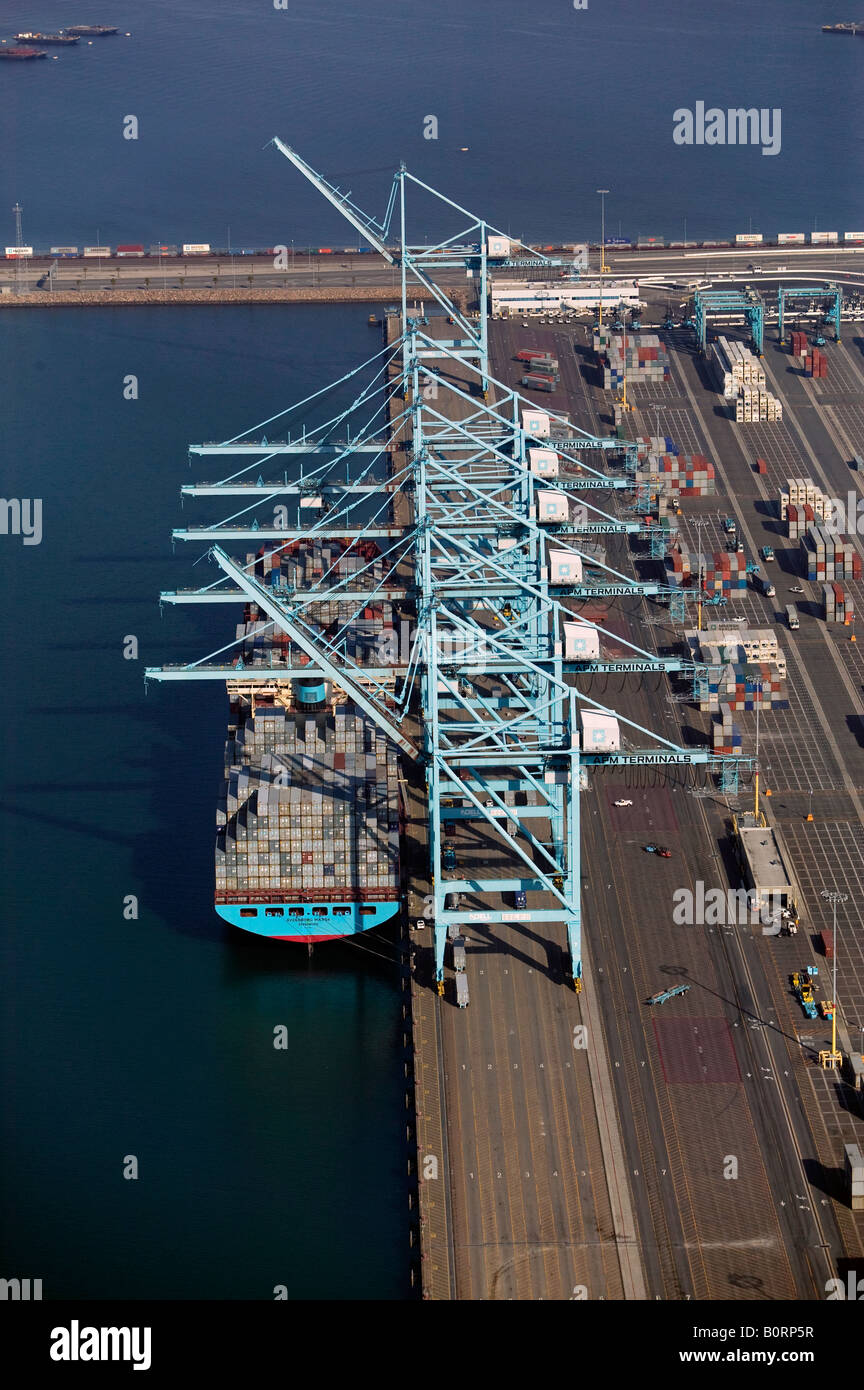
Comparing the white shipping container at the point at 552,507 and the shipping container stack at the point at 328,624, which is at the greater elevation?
the white shipping container at the point at 552,507

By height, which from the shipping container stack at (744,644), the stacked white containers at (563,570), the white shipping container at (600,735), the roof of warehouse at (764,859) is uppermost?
the stacked white containers at (563,570)

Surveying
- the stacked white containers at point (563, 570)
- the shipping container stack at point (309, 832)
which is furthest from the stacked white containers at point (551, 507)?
the shipping container stack at point (309, 832)

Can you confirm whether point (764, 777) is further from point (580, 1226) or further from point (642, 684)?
point (580, 1226)

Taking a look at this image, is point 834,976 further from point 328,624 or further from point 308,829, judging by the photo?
point 328,624

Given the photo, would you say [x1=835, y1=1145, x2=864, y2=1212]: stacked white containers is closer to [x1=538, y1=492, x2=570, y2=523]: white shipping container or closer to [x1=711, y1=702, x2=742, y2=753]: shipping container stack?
[x1=711, y1=702, x2=742, y2=753]: shipping container stack

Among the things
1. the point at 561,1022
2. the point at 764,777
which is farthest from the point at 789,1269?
the point at 764,777

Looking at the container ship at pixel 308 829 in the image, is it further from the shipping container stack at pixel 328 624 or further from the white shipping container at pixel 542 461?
the white shipping container at pixel 542 461
